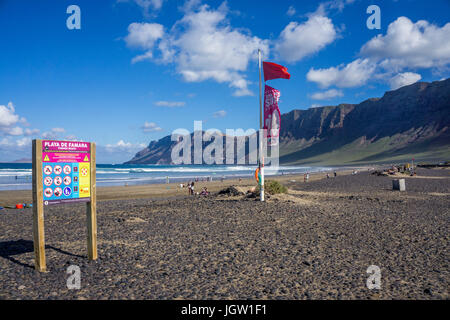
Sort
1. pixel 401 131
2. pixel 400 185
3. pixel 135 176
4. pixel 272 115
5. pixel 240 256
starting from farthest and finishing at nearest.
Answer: pixel 401 131, pixel 135 176, pixel 400 185, pixel 272 115, pixel 240 256

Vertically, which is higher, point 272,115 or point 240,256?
point 272,115

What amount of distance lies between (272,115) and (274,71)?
1711 millimetres

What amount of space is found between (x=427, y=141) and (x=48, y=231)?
164415mm

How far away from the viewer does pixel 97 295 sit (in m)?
4.61

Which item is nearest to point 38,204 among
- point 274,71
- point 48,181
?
point 48,181

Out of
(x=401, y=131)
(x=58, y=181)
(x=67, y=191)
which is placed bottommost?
(x=67, y=191)

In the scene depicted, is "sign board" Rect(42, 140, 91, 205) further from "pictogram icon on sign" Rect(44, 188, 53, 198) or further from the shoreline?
the shoreline

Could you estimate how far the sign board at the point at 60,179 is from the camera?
5.59 metres

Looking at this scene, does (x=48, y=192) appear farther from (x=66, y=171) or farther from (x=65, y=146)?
(x=65, y=146)

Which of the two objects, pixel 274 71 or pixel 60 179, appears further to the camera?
pixel 274 71

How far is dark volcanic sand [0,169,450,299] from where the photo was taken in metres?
4.75

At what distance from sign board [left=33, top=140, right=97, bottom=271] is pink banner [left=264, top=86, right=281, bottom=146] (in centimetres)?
747

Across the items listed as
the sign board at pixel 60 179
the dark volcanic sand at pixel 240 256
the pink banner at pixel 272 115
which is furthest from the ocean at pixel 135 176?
the sign board at pixel 60 179

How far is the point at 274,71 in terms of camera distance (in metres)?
12.6
